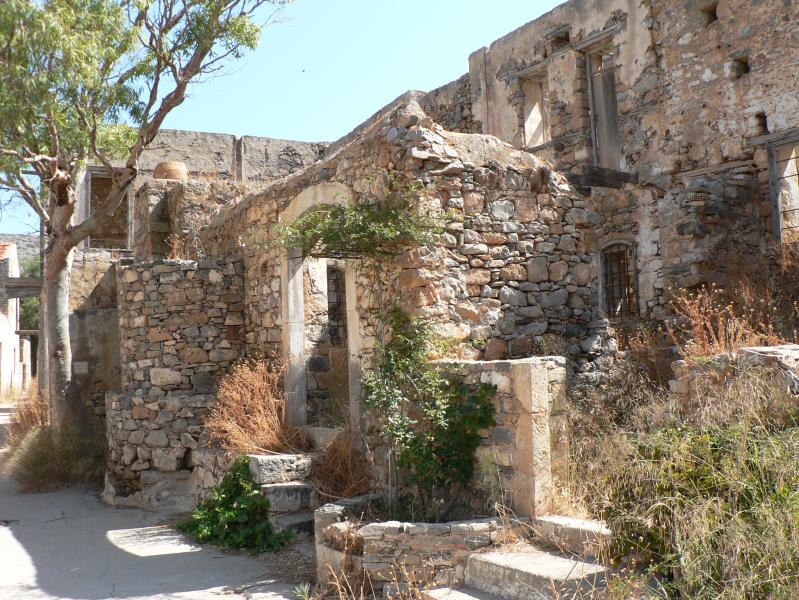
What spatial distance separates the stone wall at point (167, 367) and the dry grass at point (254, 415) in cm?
62

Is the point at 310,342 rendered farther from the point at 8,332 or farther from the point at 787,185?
the point at 8,332

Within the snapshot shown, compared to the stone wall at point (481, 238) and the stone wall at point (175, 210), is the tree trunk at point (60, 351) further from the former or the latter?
the stone wall at point (481, 238)

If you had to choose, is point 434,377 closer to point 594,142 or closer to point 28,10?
point 28,10

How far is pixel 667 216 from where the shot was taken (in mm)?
10445

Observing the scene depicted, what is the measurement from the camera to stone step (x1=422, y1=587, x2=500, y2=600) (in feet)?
15.8

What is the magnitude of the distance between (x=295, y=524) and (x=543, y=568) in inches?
111

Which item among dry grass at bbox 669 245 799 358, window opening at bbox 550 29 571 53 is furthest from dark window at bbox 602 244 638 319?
window opening at bbox 550 29 571 53

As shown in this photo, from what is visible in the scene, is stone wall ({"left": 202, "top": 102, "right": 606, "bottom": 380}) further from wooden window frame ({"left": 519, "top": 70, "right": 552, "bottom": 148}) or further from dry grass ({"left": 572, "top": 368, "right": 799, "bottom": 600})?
wooden window frame ({"left": 519, "top": 70, "right": 552, "bottom": 148})

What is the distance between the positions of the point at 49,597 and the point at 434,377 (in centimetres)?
338

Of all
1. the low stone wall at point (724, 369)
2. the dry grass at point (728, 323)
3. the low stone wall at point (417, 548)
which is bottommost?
the low stone wall at point (417, 548)

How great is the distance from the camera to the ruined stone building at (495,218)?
689 cm

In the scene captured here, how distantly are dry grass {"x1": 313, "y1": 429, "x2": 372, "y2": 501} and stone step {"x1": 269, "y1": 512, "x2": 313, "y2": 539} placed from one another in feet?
0.90

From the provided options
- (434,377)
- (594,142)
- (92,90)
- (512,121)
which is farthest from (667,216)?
(92,90)

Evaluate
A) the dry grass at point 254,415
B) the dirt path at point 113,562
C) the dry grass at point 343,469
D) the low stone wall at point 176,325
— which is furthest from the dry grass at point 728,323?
the low stone wall at point 176,325
